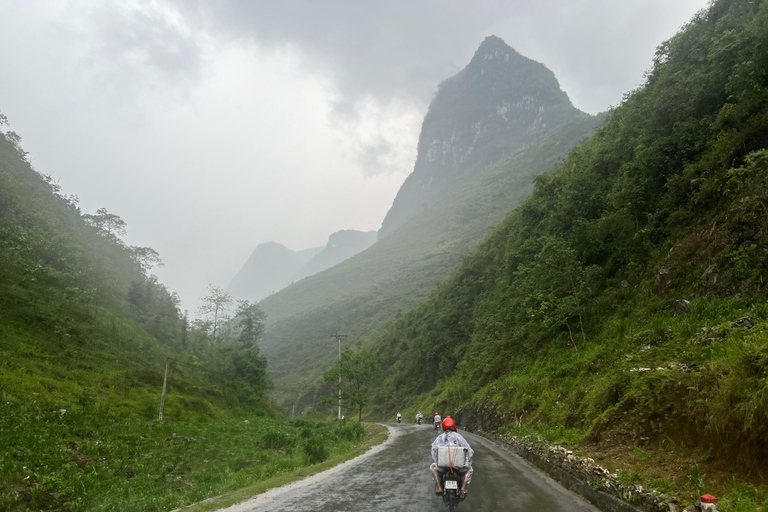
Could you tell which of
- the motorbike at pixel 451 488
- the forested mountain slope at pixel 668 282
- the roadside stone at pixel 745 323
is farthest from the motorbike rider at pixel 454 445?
the roadside stone at pixel 745 323

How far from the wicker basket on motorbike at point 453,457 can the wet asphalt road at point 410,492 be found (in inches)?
39.5

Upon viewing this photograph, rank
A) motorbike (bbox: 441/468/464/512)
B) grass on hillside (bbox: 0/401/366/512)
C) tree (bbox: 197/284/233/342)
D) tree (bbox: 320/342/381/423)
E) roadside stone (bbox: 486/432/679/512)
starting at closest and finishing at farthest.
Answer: roadside stone (bbox: 486/432/679/512) → motorbike (bbox: 441/468/464/512) → grass on hillside (bbox: 0/401/366/512) → tree (bbox: 320/342/381/423) → tree (bbox: 197/284/233/342)

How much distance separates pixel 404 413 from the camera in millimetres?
57250

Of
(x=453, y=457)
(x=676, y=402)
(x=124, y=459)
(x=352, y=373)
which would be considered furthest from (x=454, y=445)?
(x=352, y=373)

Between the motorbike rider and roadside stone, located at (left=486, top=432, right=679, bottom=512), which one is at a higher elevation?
the motorbike rider

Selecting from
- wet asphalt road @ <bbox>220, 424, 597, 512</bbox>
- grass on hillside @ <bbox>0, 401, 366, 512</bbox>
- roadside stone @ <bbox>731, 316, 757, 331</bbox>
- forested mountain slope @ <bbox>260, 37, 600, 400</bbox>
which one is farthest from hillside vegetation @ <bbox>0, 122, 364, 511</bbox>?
forested mountain slope @ <bbox>260, 37, 600, 400</bbox>

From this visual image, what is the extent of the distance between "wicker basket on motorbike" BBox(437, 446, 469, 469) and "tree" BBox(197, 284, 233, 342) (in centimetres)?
5836

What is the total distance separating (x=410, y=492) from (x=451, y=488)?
7.95 ft

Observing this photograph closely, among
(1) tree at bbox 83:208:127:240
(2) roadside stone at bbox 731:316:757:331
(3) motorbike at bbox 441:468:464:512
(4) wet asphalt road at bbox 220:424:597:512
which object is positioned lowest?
(4) wet asphalt road at bbox 220:424:597:512

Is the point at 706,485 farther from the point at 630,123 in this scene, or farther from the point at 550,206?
the point at 550,206

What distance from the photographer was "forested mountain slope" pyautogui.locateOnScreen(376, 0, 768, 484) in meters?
8.09

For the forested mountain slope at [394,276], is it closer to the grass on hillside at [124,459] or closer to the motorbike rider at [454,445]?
the grass on hillside at [124,459]

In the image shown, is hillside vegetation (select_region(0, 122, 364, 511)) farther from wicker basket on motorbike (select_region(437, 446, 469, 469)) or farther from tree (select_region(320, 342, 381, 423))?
wicker basket on motorbike (select_region(437, 446, 469, 469))

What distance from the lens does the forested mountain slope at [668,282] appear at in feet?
26.6
